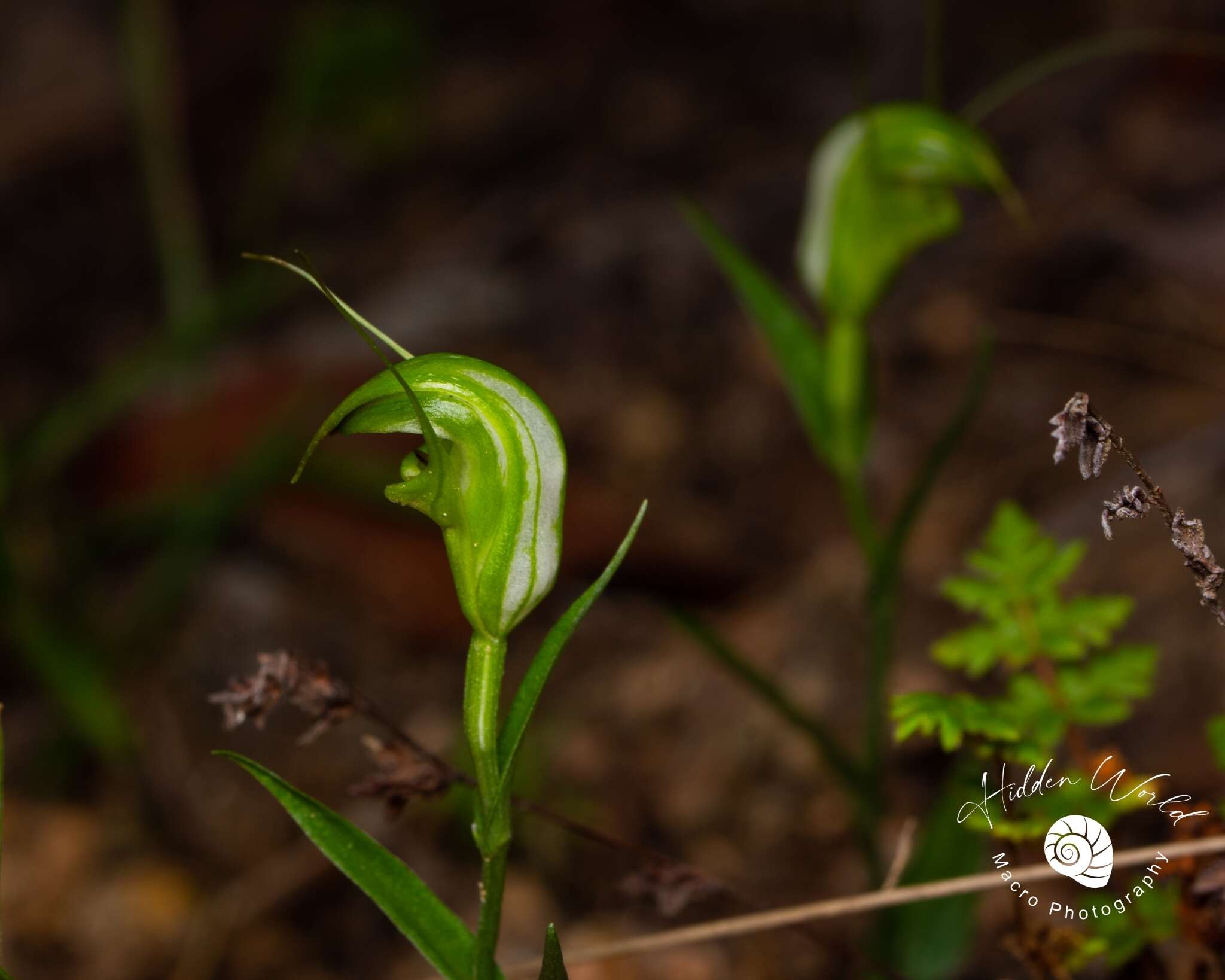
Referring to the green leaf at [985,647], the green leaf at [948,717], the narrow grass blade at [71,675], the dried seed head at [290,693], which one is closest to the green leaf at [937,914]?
the green leaf at [985,647]

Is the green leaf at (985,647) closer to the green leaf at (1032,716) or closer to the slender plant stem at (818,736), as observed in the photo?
the green leaf at (1032,716)

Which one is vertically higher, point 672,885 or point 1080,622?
point 1080,622

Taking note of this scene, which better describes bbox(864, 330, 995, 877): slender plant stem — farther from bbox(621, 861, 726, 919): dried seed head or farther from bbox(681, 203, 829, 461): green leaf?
bbox(621, 861, 726, 919): dried seed head

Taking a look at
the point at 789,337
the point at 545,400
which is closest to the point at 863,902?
the point at 789,337

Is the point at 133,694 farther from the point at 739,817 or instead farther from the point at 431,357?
the point at 431,357

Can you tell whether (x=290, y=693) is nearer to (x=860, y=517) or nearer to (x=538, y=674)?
(x=538, y=674)

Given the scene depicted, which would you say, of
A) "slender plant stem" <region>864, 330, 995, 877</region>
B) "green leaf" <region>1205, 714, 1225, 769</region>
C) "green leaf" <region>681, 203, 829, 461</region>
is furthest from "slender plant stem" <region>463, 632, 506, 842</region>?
"green leaf" <region>681, 203, 829, 461</region>

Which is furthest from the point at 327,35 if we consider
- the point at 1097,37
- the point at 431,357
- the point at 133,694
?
the point at 431,357
